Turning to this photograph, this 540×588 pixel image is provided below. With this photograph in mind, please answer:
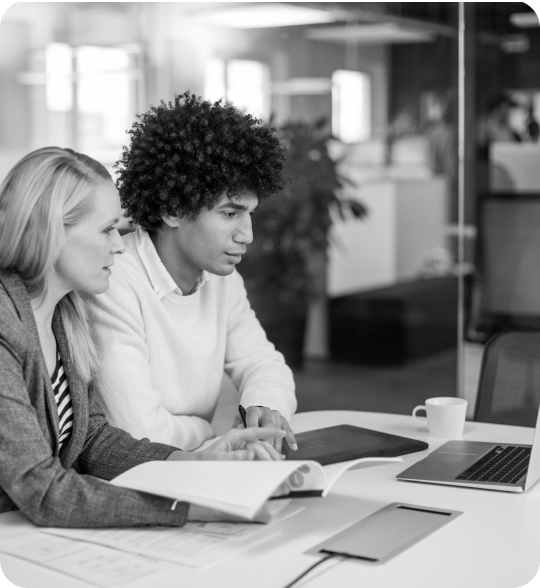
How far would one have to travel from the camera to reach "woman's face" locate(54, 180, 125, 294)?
157cm

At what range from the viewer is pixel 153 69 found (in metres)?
4.11

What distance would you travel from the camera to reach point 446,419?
1.91 metres

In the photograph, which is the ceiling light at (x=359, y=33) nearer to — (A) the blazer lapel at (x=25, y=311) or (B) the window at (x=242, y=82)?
(B) the window at (x=242, y=82)

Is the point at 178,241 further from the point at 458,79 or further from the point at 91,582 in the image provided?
the point at 458,79

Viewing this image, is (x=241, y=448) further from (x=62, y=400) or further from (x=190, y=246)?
(x=190, y=246)

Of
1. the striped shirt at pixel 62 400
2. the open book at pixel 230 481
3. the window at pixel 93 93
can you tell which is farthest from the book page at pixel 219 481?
the window at pixel 93 93

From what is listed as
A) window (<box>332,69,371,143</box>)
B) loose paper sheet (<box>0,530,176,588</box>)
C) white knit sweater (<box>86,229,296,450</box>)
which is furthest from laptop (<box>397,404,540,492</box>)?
window (<box>332,69,371,143</box>)

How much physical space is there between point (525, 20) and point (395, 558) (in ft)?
10.9

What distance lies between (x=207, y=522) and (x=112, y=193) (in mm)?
614

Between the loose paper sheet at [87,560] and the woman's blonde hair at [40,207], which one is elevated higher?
the woman's blonde hair at [40,207]

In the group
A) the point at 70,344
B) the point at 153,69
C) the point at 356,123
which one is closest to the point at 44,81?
the point at 153,69

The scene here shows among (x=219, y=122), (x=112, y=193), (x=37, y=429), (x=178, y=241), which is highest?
(x=219, y=122)

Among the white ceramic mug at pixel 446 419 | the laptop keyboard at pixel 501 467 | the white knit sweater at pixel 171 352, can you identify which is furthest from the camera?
the white ceramic mug at pixel 446 419

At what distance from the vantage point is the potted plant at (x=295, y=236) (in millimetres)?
4148
